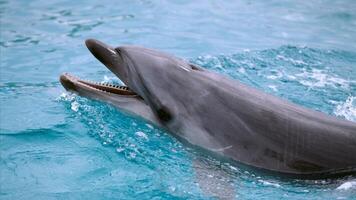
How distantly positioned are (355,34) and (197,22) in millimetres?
4046

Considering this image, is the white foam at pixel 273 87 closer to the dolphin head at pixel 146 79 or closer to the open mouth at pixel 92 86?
the dolphin head at pixel 146 79

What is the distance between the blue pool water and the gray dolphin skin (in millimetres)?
190

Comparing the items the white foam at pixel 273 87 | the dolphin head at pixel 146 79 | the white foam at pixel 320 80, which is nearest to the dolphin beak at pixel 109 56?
the dolphin head at pixel 146 79

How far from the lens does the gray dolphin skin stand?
5.15 metres

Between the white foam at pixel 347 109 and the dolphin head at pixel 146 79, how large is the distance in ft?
9.43

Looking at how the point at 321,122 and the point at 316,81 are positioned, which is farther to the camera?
the point at 316,81

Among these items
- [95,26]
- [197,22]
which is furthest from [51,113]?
[197,22]

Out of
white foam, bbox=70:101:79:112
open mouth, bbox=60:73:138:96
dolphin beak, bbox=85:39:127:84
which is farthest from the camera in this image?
white foam, bbox=70:101:79:112

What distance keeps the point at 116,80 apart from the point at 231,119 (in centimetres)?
362

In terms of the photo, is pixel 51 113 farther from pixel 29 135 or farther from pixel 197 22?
pixel 197 22

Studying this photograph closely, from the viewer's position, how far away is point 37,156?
21.6 ft

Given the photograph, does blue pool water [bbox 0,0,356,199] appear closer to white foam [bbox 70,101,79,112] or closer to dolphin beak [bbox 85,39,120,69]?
white foam [bbox 70,101,79,112]

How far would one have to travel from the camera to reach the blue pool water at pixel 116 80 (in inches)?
223

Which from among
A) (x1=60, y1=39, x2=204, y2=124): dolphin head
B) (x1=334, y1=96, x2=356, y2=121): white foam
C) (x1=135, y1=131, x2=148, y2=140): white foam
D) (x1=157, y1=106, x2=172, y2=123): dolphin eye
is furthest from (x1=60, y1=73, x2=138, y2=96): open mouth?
(x1=334, y1=96, x2=356, y2=121): white foam
